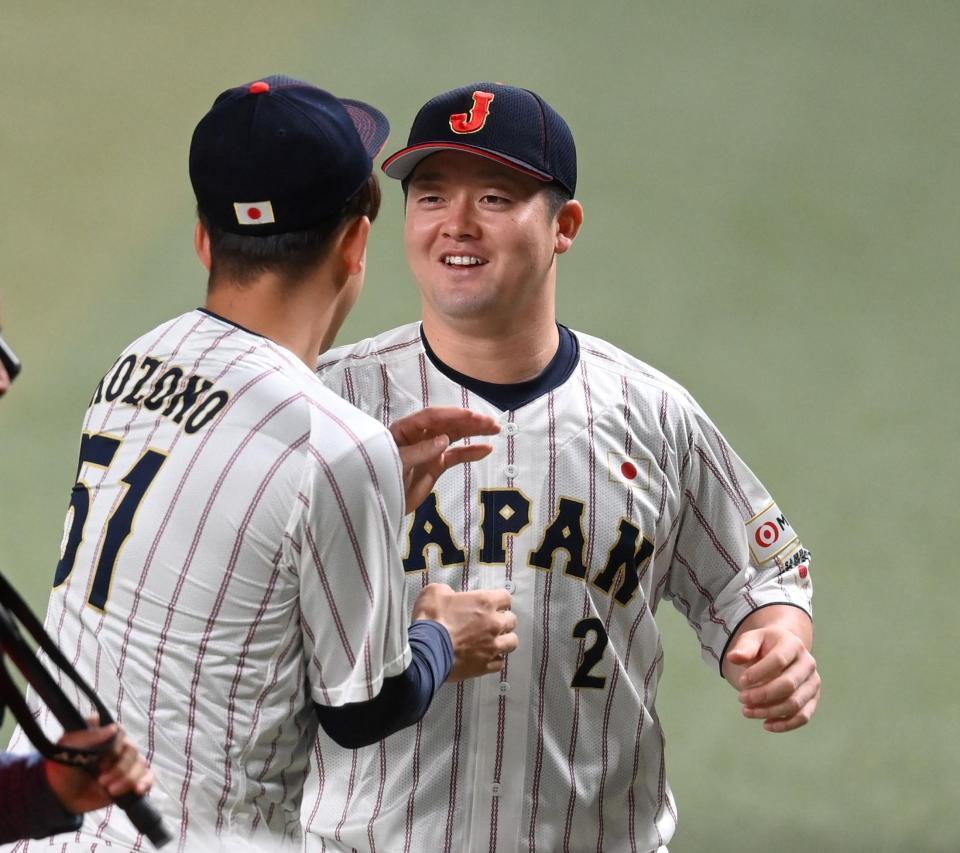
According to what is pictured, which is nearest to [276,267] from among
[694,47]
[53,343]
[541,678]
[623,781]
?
[541,678]

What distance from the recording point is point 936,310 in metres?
5.28

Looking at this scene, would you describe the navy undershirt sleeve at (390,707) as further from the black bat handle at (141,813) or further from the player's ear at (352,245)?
the player's ear at (352,245)

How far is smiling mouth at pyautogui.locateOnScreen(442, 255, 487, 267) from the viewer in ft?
8.27

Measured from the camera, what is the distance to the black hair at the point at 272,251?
1.84 metres

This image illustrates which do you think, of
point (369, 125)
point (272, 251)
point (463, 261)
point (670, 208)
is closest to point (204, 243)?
point (272, 251)

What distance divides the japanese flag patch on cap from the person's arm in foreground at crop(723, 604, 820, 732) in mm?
1034

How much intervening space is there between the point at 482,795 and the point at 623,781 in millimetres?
261

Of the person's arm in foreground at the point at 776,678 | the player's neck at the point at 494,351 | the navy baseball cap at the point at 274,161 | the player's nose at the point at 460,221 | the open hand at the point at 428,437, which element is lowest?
the person's arm in foreground at the point at 776,678

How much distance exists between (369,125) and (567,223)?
0.65m

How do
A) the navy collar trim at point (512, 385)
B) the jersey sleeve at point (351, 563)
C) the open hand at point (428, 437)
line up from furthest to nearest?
1. the navy collar trim at point (512, 385)
2. the open hand at point (428, 437)
3. the jersey sleeve at point (351, 563)

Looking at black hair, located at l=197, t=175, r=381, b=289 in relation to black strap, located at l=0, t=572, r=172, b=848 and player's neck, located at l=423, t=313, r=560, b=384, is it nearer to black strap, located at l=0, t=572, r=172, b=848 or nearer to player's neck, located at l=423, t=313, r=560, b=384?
black strap, located at l=0, t=572, r=172, b=848

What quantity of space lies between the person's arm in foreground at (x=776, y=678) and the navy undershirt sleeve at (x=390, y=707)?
656mm

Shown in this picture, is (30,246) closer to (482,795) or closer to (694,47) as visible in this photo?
(694,47)

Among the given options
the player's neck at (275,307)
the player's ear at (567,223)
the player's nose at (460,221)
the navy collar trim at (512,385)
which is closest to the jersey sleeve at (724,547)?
the navy collar trim at (512,385)
